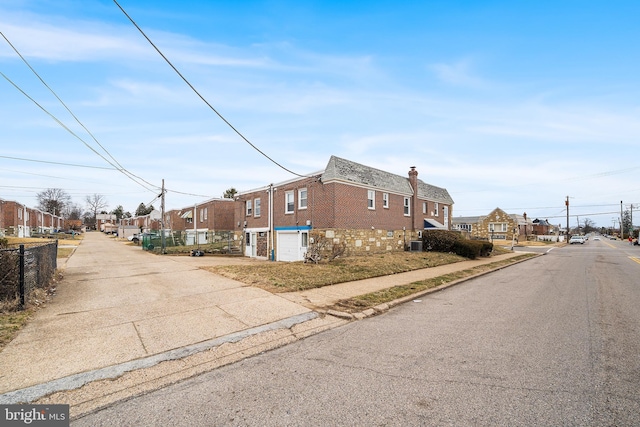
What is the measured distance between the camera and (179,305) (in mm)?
7777

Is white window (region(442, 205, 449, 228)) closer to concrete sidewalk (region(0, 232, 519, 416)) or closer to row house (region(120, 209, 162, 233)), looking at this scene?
concrete sidewalk (region(0, 232, 519, 416))

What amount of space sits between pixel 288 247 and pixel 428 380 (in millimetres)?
17732

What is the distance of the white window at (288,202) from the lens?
70.0 feet

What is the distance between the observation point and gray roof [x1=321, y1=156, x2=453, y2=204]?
61.7 feet

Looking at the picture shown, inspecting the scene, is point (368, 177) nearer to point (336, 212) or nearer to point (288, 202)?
point (336, 212)

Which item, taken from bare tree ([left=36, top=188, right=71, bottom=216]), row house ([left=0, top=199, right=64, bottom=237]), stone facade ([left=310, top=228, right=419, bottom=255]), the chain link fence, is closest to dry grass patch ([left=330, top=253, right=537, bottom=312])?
stone facade ([left=310, top=228, right=419, bottom=255])

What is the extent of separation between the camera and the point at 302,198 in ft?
67.3

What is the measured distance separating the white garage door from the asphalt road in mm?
14040

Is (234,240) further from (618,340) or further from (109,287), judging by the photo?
(618,340)

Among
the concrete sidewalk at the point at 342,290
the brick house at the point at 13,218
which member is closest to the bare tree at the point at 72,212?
the brick house at the point at 13,218

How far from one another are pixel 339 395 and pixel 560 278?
46.0ft

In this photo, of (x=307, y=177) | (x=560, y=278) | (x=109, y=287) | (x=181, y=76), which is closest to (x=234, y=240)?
(x=307, y=177)

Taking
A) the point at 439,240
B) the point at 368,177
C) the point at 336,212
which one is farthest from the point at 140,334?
the point at 439,240

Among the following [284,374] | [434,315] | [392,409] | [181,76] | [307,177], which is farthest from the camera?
[307,177]
